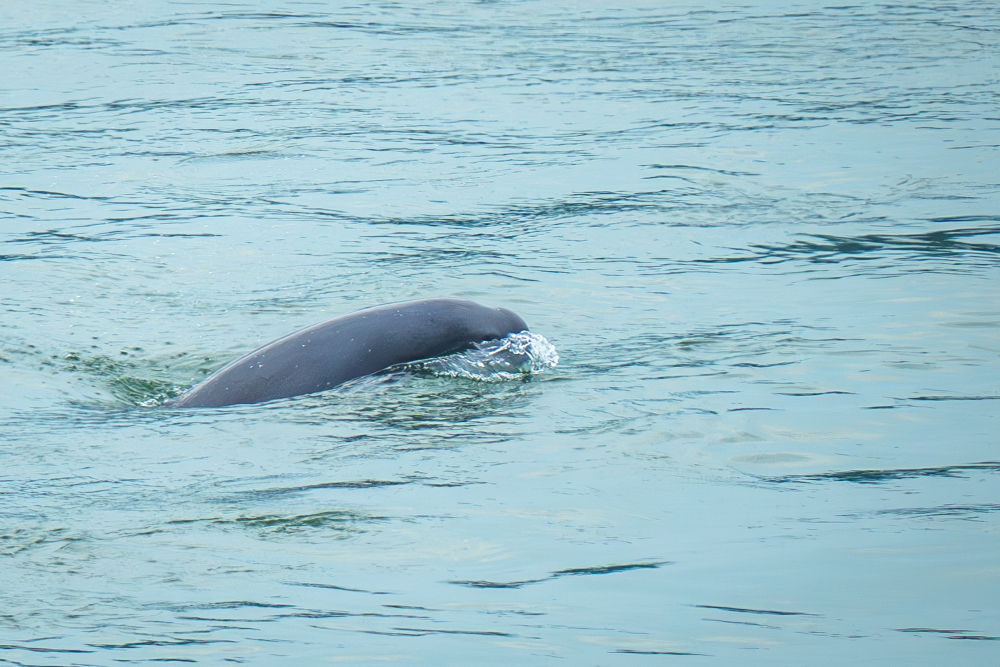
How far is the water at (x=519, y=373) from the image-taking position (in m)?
4.52

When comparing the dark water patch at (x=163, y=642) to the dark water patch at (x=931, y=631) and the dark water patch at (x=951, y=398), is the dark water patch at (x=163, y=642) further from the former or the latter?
the dark water patch at (x=951, y=398)

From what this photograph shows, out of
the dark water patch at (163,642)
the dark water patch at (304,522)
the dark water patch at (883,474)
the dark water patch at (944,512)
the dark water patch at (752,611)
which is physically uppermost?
the dark water patch at (163,642)

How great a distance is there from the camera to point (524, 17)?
66.8 ft

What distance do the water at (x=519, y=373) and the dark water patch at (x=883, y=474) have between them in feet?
0.06

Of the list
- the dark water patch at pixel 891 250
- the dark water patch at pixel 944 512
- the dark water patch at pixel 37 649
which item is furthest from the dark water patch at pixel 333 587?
the dark water patch at pixel 891 250

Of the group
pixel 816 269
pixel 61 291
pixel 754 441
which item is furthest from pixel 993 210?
pixel 61 291

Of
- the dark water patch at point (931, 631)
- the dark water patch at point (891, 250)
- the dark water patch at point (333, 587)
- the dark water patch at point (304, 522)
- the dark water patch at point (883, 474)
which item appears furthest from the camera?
the dark water patch at point (891, 250)

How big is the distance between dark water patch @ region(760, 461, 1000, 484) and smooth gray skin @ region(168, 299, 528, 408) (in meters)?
1.96

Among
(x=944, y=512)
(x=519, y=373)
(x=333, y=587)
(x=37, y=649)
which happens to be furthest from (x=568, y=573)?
(x=519, y=373)

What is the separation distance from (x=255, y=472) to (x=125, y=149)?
8.45 meters

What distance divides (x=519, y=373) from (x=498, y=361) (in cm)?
11

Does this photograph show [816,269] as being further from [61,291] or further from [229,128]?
[229,128]

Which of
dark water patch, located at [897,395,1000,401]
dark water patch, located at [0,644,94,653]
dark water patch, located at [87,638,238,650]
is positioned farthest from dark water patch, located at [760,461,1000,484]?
dark water patch, located at [0,644,94,653]

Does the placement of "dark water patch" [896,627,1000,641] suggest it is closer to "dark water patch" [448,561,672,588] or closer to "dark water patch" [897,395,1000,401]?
"dark water patch" [448,561,672,588]
